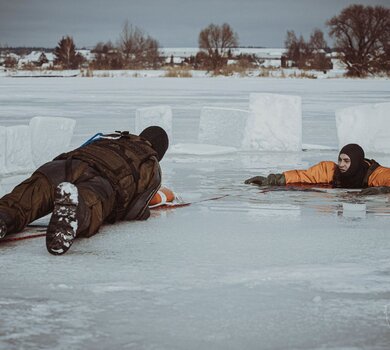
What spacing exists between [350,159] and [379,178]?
262mm

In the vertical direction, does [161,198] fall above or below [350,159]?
below

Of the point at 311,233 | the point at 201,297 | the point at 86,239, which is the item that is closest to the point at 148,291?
the point at 201,297

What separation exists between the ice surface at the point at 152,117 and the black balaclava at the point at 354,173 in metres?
3.40

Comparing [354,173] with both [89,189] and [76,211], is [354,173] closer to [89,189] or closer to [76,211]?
[89,189]

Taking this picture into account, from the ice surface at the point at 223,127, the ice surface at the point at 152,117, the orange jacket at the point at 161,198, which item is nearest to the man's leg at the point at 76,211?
the orange jacket at the point at 161,198

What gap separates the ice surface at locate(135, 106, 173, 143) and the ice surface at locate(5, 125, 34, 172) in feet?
6.10

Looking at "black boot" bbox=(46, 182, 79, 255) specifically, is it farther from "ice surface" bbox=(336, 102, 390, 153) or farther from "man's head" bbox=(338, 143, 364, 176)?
"ice surface" bbox=(336, 102, 390, 153)

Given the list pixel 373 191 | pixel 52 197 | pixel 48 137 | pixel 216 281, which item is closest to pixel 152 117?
pixel 48 137

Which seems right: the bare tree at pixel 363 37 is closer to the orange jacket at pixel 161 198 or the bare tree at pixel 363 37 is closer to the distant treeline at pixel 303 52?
the distant treeline at pixel 303 52

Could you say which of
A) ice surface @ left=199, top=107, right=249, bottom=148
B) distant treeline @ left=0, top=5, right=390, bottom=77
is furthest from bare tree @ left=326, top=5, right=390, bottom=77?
ice surface @ left=199, top=107, right=249, bottom=148

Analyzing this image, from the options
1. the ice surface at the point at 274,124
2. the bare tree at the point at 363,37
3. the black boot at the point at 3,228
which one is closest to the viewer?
the black boot at the point at 3,228

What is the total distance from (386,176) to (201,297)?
355 centimetres

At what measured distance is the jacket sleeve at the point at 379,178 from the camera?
6465mm

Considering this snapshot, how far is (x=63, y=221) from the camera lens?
12.7 feet
